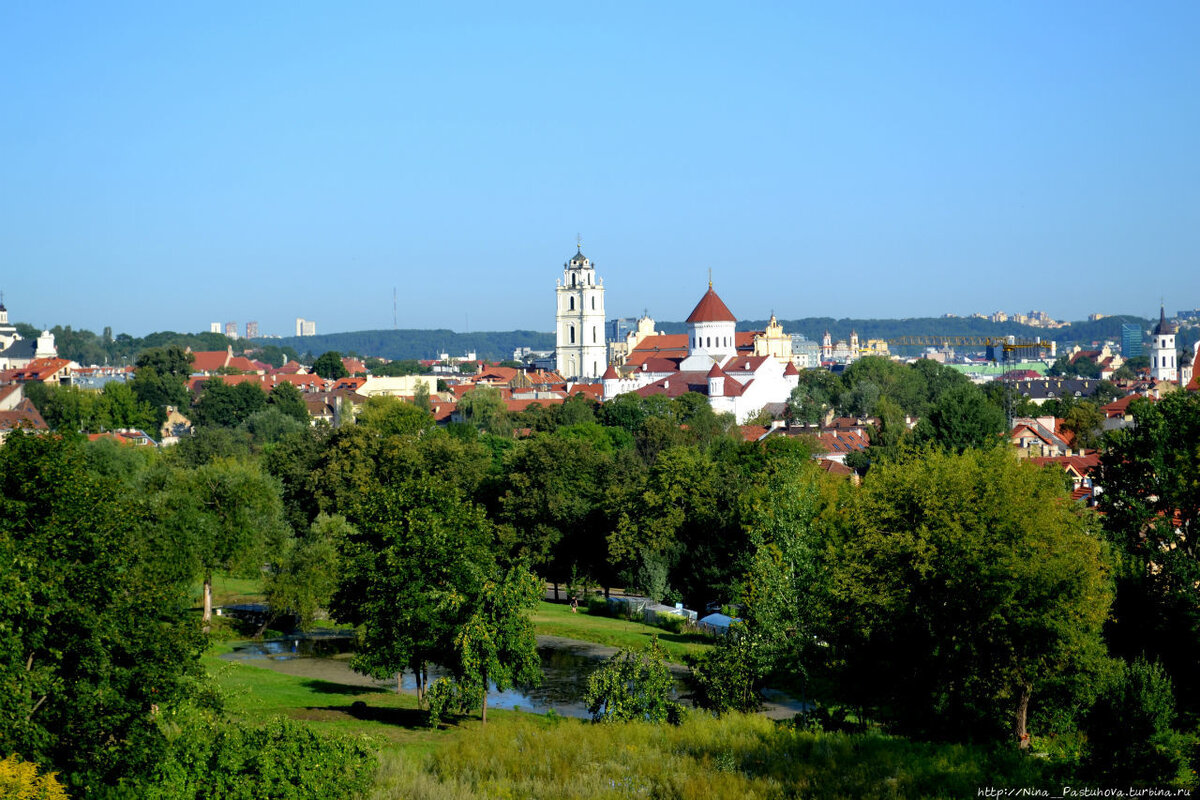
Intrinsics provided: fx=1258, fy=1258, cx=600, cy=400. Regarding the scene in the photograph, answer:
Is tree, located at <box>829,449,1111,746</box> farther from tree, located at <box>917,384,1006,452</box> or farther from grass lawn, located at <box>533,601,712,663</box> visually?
tree, located at <box>917,384,1006,452</box>

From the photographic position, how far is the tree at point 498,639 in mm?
25578

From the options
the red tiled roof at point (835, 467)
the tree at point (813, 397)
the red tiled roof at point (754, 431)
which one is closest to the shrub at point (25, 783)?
the red tiled roof at point (835, 467)

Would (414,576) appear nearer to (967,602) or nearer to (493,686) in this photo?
(493,686)

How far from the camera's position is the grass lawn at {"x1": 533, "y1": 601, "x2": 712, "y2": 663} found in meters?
37.0

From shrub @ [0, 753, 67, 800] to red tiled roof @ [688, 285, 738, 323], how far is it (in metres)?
117

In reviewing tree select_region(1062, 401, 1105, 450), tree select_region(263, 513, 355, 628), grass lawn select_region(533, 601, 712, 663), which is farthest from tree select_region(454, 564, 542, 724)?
tree select_region(1062, 401, 1105, 450)

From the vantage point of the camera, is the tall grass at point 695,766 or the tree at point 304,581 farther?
the tree at point 304,581

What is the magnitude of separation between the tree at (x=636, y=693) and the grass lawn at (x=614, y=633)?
10.1 metres

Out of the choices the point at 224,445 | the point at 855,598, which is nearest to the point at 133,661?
the point at 855,598

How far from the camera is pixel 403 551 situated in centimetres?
2789

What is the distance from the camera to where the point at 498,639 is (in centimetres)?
2600

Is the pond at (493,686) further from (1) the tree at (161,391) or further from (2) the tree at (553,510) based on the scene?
(1) the tree at (161,391)

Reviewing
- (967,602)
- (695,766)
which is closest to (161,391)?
(967,602)

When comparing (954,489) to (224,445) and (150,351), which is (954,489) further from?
(150,351)
